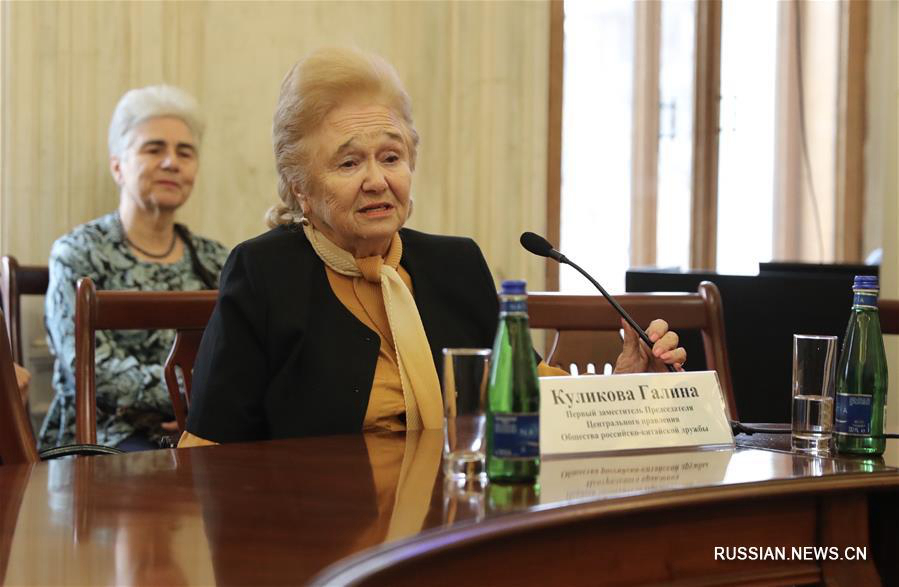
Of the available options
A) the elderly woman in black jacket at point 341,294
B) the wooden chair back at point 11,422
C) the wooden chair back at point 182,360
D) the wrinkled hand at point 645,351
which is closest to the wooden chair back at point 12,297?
the wooden chair back at point 182,360

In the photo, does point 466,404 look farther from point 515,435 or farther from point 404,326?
point 404,326

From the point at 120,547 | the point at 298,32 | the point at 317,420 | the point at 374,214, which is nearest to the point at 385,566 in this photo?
the point at 120,547

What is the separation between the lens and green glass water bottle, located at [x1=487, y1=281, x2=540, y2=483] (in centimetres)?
129

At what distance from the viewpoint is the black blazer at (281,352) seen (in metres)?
1.91

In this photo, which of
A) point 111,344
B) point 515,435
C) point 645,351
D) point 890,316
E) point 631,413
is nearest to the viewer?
point 515,435

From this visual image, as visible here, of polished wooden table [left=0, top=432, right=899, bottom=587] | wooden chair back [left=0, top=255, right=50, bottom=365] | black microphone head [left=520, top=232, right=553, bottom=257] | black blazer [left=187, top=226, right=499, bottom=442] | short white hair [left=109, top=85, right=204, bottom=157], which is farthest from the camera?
short white hair [left=109, top=85, right=204, bottom=157]

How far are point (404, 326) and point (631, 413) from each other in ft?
1.88

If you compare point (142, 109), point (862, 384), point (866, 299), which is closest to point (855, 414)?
point (862, 384)

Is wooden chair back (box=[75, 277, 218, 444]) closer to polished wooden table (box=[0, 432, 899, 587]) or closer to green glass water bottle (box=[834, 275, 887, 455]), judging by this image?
polished wooden table (box=[0, 432, 899, 587])

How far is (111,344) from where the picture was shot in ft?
10.5

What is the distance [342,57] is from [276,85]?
1.85 meters

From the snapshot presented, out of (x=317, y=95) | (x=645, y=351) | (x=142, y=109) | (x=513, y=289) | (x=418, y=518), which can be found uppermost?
(x=142, y=109)

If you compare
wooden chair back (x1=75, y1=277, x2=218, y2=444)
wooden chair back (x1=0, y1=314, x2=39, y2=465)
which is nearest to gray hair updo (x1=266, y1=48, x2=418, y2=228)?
wooden chair back (x1=75, y1=277, x2=218, y2=444)

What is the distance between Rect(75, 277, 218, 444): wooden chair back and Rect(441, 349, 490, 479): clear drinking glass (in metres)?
0.97
